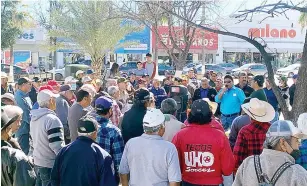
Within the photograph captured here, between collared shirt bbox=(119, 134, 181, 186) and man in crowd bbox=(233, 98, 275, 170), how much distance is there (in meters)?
1.04

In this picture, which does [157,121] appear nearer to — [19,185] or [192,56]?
[19,185]

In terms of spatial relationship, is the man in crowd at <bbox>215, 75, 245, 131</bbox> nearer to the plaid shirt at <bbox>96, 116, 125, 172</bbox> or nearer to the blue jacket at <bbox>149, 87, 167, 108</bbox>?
the blue jacket at <bbox>149, 87, 167, 108</bbox>

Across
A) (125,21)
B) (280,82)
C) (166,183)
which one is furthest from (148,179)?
(125,21)

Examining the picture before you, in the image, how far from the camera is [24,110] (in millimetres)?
7023

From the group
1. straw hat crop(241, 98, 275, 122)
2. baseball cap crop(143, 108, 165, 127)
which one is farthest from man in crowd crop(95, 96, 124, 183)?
straw hat crop(241, 98, 275, 122)

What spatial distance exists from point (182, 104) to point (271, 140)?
6596 millimetres

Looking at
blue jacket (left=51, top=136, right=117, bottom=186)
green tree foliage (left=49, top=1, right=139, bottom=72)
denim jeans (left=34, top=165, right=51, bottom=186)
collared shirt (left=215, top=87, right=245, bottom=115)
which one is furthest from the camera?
green tree foliage (left=49, top=1, right=139, bottom=72)

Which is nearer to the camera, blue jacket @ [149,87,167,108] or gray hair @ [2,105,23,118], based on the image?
gray hair @ [2,105,23,118]

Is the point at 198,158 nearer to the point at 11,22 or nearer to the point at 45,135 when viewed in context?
the point at 45,135

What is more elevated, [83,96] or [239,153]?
[83,96]

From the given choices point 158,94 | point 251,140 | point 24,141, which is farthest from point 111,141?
point 158,94

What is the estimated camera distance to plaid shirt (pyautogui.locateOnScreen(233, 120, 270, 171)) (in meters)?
4.72

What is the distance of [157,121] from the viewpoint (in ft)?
13.6

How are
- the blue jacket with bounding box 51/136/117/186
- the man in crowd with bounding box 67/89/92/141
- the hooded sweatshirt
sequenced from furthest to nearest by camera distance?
the man in crowd with bounding box 67/89/92/141 → the hooded sweatshirt → the blue jacket with bounding box 51/136/117/186
